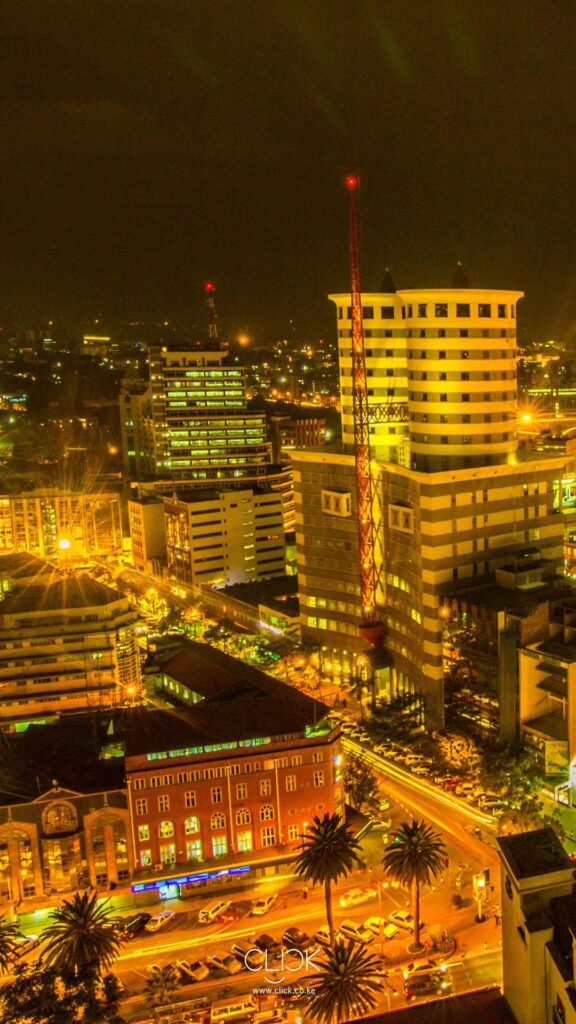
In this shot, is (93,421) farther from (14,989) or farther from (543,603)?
(14,989)

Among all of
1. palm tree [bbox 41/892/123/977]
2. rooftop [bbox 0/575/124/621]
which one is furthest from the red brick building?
rooftop [bbox 0/575/124/621]

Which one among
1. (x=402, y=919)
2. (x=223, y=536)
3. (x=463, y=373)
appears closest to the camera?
(x=402, y=919)

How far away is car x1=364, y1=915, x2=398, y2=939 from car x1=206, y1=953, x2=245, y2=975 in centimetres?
370

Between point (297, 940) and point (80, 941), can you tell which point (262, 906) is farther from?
point (80, 941)

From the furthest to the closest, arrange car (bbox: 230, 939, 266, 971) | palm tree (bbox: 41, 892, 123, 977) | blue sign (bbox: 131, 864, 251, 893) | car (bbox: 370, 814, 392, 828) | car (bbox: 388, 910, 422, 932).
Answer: car (bbox: 370, 814, 392, 828) < blue sign (bbox: 131, 864, 251, 893) < car (bbox: 388, 910, 422, 932) < car (bbox: 230, 939, 266, 971) < palm tree (bbox: 41, 892, 123, 977)

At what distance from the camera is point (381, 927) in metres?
23.7

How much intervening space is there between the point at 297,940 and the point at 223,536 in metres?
41.8

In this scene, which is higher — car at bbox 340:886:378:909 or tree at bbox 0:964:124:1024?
tree at bbox 0:964:124:1024

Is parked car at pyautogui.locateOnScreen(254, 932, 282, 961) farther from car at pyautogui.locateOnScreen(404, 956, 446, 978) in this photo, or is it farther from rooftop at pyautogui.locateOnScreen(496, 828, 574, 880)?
rooftop at pyautogui.locateOnScreen(496, 828, 574, 880)

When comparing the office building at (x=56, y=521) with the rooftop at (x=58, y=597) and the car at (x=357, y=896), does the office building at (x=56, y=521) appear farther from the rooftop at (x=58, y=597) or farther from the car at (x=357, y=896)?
the car at (x=357, y=896)

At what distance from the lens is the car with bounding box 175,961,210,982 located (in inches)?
888

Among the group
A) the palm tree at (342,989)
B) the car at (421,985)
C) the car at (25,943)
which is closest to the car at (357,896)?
the car at (421,985)

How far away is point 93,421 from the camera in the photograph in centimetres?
10938

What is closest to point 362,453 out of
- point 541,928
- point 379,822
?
point 379,822
